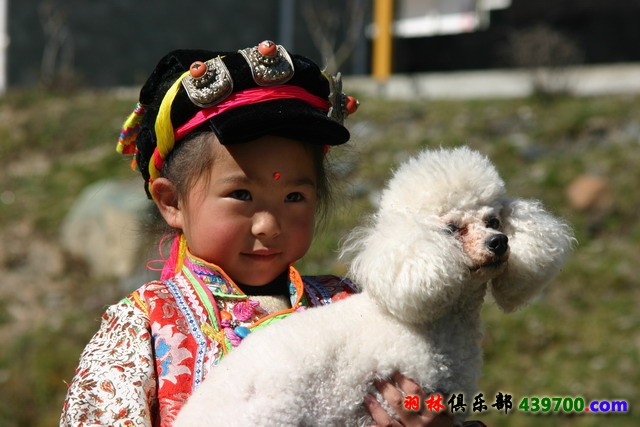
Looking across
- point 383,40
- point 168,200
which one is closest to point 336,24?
point 383,40

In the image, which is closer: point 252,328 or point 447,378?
point 447,378

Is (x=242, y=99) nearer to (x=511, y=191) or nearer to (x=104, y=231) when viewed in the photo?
(x=511, y=191)

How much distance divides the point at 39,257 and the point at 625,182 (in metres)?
4.79

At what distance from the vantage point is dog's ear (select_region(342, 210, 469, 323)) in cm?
184

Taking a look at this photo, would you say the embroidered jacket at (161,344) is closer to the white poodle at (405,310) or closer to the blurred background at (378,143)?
the white poodle at (405,310)

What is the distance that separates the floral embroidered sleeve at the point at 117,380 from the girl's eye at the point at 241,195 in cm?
33

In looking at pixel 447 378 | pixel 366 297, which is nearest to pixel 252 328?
pixel 366 297

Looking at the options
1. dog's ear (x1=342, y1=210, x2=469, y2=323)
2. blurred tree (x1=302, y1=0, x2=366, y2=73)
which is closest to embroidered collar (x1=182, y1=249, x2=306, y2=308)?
dog's ear (x1=342, y1=210, x2=469, y2=323)

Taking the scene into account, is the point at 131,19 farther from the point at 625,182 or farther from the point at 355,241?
the point at 355,241

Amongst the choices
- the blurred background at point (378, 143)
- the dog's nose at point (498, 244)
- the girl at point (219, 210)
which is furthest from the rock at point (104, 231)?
the dog's nose at point (498, 244)

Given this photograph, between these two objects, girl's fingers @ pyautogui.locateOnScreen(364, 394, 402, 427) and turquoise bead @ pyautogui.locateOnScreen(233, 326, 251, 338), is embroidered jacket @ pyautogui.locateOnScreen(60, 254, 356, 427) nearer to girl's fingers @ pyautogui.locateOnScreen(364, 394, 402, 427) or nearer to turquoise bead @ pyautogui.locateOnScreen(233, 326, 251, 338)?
turquoise bead @ pyautogui.locateOnScreen(233, 326, 251, 338)

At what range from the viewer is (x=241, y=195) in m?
2.23

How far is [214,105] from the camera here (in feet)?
7.32

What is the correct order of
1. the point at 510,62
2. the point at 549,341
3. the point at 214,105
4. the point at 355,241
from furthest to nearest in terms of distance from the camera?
the point at 510,62 → the point at 549,341 → the point at 214,105 → the point at 355,241
